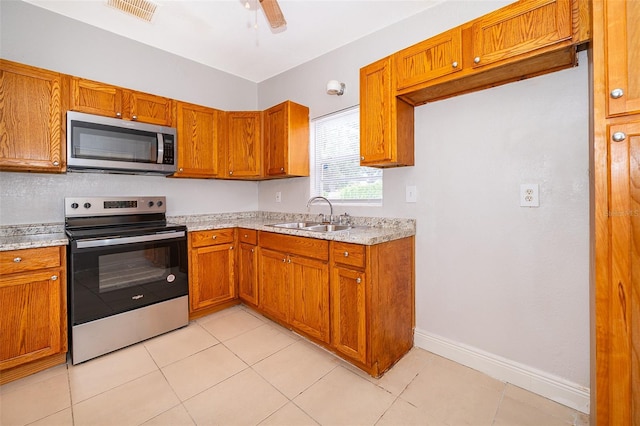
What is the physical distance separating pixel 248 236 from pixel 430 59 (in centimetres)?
216

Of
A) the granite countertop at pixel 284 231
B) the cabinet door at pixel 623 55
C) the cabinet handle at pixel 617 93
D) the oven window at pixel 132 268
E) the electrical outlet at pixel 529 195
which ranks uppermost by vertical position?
the cabinet door at pixel 623 55

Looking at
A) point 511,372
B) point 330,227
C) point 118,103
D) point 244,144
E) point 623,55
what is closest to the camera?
point 623,55

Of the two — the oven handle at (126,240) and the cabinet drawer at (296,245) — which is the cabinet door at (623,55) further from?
the oven handle at (126,240)

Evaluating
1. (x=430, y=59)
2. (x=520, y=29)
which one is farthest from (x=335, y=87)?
(x=520, y=29)

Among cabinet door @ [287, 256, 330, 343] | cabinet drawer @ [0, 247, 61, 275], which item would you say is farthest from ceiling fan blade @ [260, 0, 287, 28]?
cabinet drawer @ [0, 247, 61, 275]

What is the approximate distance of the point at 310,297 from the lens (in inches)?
85.3

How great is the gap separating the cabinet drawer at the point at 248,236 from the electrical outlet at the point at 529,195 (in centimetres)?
216

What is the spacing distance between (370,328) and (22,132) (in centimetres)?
280

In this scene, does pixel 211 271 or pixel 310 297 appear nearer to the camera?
pixel 310 297

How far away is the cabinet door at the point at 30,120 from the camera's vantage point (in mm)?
1906

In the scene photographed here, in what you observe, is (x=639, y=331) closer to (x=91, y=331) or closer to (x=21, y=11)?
(x=91, y=331)

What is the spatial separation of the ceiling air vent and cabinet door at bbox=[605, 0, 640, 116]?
115 inches

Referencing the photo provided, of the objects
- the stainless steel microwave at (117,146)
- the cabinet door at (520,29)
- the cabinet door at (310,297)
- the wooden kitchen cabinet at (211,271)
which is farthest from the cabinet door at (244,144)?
the cabinet door at (520,29)

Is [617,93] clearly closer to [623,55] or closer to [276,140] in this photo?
[623,55]
